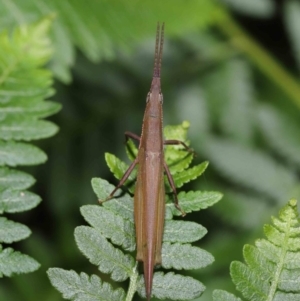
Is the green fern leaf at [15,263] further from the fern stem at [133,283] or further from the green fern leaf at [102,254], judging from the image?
the fern stem at [133,283]

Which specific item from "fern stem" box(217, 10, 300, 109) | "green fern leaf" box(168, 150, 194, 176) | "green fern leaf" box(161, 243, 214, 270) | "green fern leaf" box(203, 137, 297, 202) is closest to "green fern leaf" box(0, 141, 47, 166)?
"green fern leaf" box(168, 150, 194, 176)

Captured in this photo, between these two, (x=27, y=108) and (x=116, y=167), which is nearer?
(x=116, y=167)

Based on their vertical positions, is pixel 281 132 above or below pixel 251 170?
above

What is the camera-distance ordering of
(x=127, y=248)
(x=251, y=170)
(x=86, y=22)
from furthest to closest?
1. (x=251, y=170)
2. (x=86, y=22)
3. (x=127, y=248)

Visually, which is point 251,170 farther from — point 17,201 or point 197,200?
point 17,201

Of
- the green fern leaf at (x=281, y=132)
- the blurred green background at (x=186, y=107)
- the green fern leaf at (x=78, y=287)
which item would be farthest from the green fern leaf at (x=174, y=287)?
the green fern leaf at (x=281, y=132)

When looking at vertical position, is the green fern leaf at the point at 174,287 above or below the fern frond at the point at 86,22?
below

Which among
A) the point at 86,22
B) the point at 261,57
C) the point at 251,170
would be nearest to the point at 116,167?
the point at 86,22

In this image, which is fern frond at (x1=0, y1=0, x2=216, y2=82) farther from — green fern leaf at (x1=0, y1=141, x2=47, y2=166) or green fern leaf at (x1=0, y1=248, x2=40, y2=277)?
green fern leaf at (x1=0, y1=248, x2=40, y2=277)

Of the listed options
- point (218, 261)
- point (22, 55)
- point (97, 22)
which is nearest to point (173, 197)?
point (22, 55)
